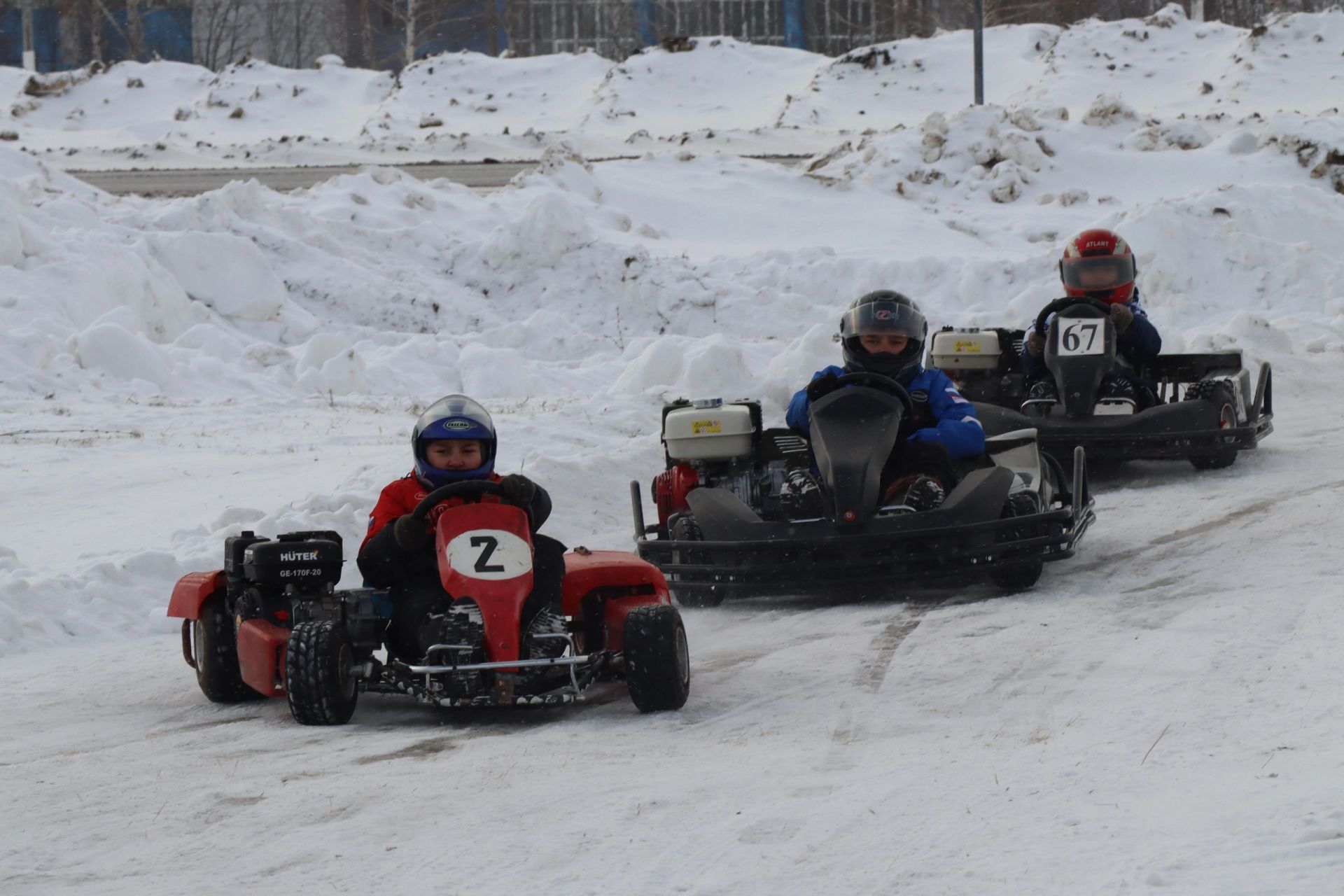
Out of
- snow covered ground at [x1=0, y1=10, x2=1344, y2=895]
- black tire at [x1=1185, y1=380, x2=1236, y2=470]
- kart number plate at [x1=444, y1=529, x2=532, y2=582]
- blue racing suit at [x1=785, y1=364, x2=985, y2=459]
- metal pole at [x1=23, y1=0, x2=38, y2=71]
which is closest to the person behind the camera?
snow covered ground at [x1=0, y1=10, x2=1344, y2=895]

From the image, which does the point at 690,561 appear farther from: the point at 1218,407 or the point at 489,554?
the point at 1218,407

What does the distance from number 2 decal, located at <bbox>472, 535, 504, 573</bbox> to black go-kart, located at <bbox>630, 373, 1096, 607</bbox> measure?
2.03 m

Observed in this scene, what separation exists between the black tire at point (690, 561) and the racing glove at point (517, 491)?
1.85 metres

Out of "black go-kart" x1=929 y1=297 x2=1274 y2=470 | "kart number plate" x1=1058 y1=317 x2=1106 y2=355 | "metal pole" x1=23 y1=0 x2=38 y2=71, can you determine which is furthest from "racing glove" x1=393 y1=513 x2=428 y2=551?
"metal pole" x1=23 y1=0 x2=38 y2=71

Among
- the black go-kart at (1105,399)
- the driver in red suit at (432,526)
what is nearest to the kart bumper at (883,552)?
the driver in red suit at (432,526)

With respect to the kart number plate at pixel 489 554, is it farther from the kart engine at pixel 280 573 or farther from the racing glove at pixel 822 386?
the racing glove at pixel 822 386

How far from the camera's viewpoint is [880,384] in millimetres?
8188

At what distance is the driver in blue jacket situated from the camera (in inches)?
325

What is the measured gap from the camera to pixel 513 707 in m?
6.14

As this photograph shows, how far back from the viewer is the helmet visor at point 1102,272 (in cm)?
1204

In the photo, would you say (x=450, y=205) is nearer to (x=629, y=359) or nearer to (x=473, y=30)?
(x=629, y=359)

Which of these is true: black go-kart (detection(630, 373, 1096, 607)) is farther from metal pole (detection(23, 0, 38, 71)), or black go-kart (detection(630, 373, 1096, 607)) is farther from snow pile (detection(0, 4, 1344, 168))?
metal pole (detection(23, 0, 38, 71))

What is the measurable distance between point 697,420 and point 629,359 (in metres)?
7.58

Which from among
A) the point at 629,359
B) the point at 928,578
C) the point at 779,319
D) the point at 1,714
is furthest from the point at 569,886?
the point at 779,319
